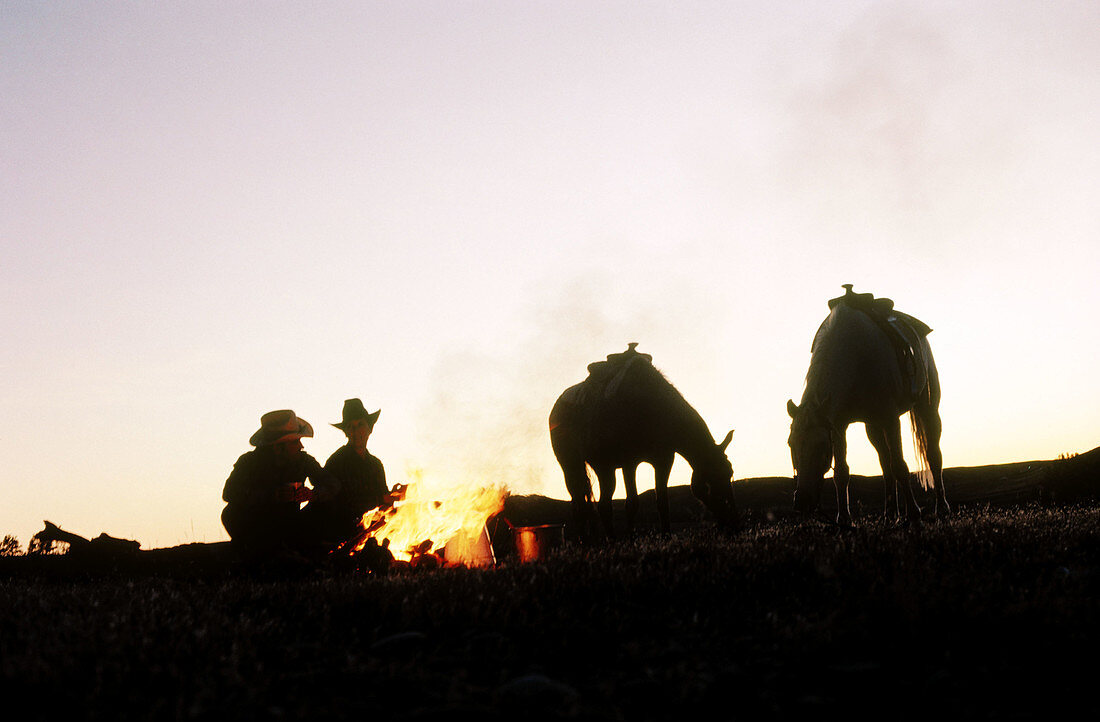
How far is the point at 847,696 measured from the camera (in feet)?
11.9

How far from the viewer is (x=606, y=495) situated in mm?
11789

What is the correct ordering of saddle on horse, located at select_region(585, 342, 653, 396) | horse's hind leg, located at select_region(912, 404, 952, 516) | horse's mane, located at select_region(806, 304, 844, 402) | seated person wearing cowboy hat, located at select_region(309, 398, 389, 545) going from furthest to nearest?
horse's hind leg, located at select_region(912, 404, 952, 516) → saddle on horse, located at select_region(585, 342, 653, 396) → horse's mane, located at select_region(806, 304, 844, 402) → seated person wearing cowboy hat, located at select_region(309, 398, 389, 545)

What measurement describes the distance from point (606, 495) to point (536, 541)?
2795mm

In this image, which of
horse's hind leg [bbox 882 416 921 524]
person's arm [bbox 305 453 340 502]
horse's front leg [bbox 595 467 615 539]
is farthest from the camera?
horse's front leg [bbox 595 467 615 539]

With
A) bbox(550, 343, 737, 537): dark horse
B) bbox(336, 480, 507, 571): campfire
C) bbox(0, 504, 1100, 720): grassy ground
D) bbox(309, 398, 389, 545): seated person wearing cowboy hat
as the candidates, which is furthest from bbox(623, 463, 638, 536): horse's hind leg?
bbox(0, 504, 1100, 720): grassy ground

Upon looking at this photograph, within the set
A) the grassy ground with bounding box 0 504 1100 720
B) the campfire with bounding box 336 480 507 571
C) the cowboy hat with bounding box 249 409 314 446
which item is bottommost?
the grassy ground with bounding box 0 504 1100 720

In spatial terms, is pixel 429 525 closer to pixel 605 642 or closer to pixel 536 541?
pixel 536 541

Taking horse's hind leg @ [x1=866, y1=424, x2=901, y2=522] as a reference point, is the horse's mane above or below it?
above

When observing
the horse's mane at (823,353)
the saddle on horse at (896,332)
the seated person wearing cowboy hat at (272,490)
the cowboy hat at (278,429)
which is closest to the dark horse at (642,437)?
the horse's mane at (823,353)

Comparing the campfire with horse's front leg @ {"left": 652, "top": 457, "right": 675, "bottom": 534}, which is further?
horse's front leg @ {"left": 652, "top": 457, "right": 675, "bottom": 534}

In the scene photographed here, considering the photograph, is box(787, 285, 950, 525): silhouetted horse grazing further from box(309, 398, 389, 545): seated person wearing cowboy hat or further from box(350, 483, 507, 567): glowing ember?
box(309, 398, 389, 545): seated person wearing cowboy hat

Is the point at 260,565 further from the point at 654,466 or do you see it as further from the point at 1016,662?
the point at 1016,662

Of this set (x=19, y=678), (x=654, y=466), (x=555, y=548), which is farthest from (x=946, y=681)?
(x=654, y=466)

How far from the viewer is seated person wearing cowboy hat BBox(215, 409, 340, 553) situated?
8.99 m
